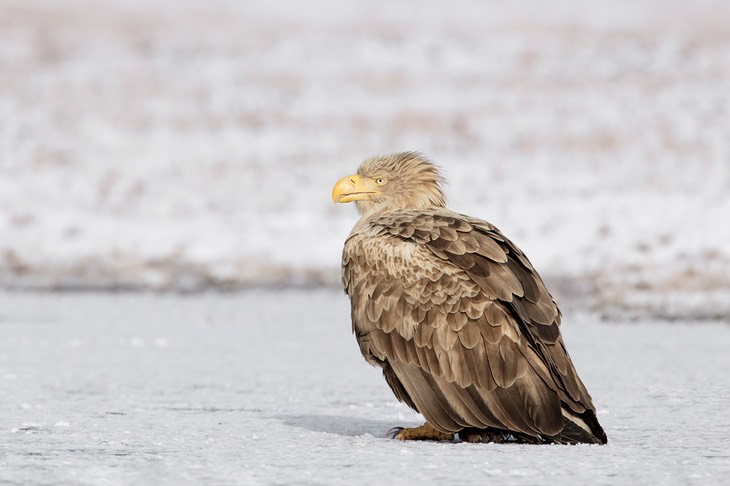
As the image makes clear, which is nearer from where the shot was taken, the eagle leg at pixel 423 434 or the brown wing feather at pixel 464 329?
the brown wing feather at pixel 464 329

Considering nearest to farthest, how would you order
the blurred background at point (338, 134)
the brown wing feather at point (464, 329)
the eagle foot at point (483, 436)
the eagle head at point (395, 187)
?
1. the brown wing feather at point (464, 329)
2. the eagle foot at point (483, 436)
3. the eagle head at point (395, 187)
4. the blurred background at point (338, 134)

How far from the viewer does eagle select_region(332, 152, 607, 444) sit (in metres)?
6.40

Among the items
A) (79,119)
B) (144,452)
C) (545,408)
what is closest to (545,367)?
(545,408)

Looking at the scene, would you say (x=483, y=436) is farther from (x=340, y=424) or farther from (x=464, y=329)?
(x=340, y=424)

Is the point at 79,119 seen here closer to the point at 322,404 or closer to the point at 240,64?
the point at 240,64

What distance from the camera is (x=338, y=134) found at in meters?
37.8

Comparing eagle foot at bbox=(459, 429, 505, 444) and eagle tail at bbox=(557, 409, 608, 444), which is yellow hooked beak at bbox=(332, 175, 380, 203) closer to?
eagle foot at bbox=(459, 429, 505, 444)

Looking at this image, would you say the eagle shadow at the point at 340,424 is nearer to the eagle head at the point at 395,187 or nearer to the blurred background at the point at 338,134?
the eagle head at the point at 395,187

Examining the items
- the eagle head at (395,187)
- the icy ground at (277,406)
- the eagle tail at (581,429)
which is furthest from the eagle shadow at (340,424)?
the eagle head at (395,187)

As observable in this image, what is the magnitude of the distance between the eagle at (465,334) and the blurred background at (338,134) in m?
8.76

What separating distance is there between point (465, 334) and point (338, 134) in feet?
104

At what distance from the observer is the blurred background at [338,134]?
20.7 metres

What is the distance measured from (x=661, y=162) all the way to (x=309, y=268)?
1519cm

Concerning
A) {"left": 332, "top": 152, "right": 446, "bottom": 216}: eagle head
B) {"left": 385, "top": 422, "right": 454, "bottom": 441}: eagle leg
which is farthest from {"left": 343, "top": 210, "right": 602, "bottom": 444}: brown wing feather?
{"left": 332, "top": 152, "right": 446, "bottom": 216}: eagle head
